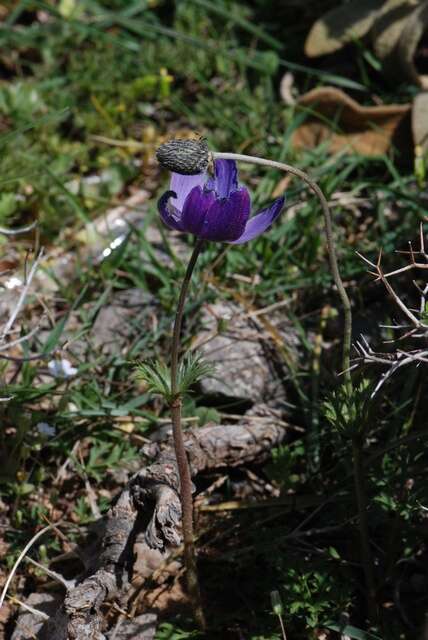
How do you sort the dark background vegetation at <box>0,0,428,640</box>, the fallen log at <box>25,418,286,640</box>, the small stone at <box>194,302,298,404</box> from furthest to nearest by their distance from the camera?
the small stone at <box>194,302,298,404</box> < the dark background vegetation at <box>0,0,428,640</box> < the fallen log at <box>25,418,286,640</box>

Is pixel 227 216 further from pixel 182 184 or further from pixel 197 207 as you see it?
pixel 182 184

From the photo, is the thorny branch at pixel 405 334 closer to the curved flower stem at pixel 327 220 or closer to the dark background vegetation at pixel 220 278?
the curved flower stem at pixel 327 220

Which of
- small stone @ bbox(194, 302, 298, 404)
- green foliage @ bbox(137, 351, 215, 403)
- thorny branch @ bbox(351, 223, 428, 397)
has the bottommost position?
small stone @ bbox(194, 302, 298, 404)

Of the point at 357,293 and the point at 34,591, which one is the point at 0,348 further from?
the point at 357,293

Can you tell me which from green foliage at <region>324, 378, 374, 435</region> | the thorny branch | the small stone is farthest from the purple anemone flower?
the small stone

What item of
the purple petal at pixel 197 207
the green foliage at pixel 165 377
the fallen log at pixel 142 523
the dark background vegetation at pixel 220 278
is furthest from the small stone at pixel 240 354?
the purple petal at pixel 197 207

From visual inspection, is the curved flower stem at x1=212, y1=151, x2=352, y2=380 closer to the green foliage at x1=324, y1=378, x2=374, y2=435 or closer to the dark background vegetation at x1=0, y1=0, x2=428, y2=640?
the green foliage at x1=324, y1=378, x2=374, y2=435

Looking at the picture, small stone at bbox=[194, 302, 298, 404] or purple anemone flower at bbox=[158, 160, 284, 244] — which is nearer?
purple anemone flower at bbox=[158, 160, 284, 244]

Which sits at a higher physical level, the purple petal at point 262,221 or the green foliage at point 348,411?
the purple petal at point 262,221
